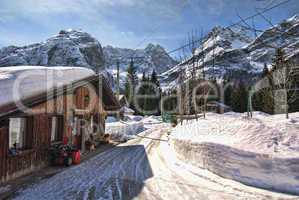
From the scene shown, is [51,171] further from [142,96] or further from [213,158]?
[142,96]

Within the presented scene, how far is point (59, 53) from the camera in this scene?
133 meters

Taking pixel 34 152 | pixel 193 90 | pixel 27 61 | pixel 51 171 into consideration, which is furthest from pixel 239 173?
pixel 27 61

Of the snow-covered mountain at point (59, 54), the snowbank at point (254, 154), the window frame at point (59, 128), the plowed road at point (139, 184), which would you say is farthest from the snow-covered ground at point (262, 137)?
the snow-covered mountain at point (59, 54)

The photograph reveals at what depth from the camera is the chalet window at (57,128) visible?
12.2 metres

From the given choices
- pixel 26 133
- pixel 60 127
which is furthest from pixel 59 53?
pixel 26 133

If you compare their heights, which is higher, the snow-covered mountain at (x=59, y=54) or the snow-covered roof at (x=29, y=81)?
the snow-covered mountain at (x=59, y=54)

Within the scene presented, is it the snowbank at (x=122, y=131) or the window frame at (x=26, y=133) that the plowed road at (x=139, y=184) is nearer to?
the window frame at (x=26, y=133)

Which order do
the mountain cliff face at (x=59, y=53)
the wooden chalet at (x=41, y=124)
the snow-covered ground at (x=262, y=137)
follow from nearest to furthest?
the snow-covered ground at (x=262, y=137) → the wooden chalet at (x=41, y=124) → the mountain cliff face at (x=59, y=53)

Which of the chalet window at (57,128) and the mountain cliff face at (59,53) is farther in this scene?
the mountain cliff face at (59,53)

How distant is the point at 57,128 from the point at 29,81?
9.32 ft

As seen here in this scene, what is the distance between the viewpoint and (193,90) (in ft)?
65.1

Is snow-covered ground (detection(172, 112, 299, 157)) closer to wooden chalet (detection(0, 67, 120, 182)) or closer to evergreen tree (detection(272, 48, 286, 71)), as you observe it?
evergreen tree (detection(272, 48, 286, 71))

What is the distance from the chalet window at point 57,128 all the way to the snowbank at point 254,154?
650 cm

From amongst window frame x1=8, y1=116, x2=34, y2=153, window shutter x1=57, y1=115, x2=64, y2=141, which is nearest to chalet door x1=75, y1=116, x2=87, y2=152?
window shutter x1=57, y1=115, x2=64, y2=141
